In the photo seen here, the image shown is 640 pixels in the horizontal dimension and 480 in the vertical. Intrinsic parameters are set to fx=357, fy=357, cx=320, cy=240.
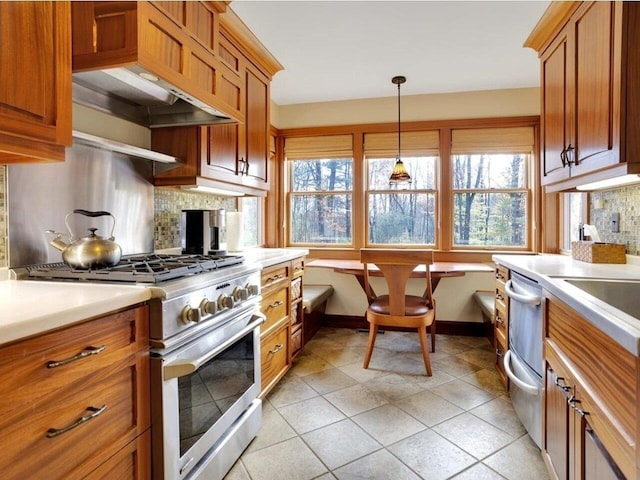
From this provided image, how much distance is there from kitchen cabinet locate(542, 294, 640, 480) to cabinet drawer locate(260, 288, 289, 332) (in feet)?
4.83

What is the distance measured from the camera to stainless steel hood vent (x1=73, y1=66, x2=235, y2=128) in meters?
1.54

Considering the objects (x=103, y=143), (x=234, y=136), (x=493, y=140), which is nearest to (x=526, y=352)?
(x=234, y=136)

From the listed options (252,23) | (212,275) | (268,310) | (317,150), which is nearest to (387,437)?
(268,310)

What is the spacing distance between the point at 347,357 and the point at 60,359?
2447mm

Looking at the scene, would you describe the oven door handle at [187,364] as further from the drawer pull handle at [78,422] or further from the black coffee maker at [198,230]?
the black coffee maker at [198,230]

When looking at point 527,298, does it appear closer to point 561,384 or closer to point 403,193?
point 561,384

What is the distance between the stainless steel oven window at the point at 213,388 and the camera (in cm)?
135

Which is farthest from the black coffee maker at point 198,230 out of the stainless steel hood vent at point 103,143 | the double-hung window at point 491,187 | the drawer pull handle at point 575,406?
the double-hung window at point 491,187

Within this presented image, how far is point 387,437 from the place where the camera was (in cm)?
192

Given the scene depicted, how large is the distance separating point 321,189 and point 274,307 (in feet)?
7.28

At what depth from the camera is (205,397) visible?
1.48 metres

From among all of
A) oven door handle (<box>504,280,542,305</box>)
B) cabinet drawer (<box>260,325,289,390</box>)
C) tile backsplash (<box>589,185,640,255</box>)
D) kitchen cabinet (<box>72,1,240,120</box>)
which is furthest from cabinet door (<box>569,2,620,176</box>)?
cabinet drawer (<box>260,325,289,390</box>)

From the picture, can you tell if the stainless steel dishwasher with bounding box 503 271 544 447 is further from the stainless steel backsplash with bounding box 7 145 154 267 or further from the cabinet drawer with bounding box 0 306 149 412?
the stainless steel backsplash with bounding box 7 145 154 267

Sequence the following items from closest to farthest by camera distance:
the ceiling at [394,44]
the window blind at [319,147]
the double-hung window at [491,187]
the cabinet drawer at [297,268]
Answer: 1. the ceiling at [394,44]
2. the cabinet drawer at [297,268]
3. the double-hung window at [491,187]
4. the window blind at [319,147]
